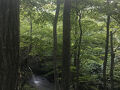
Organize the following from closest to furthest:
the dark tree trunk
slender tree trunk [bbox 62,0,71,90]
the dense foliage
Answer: the dark tree trunk → slender tree trunk [bbox 62,0,71,90] → the dense foliage

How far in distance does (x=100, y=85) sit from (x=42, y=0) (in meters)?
9.00

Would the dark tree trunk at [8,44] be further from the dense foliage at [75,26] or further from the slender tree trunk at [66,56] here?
the dense foliage at [75,26]

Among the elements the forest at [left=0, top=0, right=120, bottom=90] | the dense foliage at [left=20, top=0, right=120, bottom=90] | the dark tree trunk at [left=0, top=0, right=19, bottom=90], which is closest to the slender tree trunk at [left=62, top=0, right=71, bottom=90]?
the forest at [left=0, top=0, right=120, bottom=90]

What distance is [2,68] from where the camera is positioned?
1.82 meters

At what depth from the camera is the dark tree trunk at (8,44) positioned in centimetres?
180

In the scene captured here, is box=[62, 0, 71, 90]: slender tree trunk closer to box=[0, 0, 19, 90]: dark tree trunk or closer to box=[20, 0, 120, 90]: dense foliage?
box=[20, 0, 120, 90]: dense foliage

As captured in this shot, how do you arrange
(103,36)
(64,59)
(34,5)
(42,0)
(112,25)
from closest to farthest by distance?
(64,59) < (34,5) < (42,0) < (112,25) < (103,36)

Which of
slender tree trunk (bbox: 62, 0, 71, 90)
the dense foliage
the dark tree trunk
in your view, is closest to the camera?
the dark tree trunk

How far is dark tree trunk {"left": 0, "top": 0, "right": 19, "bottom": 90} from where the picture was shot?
5.90ft

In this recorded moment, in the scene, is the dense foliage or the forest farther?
the dense foliage

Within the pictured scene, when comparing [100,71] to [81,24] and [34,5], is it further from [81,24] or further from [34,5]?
[34,5]

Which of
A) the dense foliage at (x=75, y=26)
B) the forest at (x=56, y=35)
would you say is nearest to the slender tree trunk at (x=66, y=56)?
the forest at (x=56, y=35)

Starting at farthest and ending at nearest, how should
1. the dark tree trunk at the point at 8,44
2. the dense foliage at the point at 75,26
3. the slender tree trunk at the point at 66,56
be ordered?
1. the dense foliage at the point at 75,26
2. the slender tree trunk at the point at 66,56
3. the dark tree trunk at the point at 8,44

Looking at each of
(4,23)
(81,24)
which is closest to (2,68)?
(4,23)
